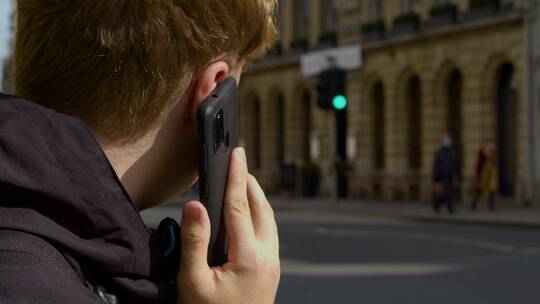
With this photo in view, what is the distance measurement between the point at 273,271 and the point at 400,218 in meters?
24.2

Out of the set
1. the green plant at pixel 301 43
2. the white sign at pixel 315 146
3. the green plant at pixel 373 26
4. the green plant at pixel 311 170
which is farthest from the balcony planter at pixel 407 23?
the green plant at pixel 301 43

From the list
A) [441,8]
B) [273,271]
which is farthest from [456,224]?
[273,271]

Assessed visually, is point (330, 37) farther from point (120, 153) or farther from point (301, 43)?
point (120, 153)

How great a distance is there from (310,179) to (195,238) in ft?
124

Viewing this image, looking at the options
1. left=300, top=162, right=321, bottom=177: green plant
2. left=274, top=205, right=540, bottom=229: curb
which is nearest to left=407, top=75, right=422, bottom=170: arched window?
left=300, top=162, right=321, bottom=177: green plant

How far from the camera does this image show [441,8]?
32.9 metres

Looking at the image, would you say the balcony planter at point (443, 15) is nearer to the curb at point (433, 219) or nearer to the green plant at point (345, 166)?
the green plant at point (345, 166)

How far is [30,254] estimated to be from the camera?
3.73ft

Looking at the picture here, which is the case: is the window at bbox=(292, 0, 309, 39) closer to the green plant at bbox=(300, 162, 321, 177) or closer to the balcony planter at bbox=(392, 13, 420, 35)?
the green plant at bbox=(300, 162, 321, 177)

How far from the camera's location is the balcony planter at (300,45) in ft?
139

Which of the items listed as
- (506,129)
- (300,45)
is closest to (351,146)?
(300,45)

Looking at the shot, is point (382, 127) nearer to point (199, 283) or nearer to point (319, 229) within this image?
point (319, 229)

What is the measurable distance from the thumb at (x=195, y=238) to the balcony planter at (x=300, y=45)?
1620 inches

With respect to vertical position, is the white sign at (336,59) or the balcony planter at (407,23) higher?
the balcony planter at (407,23)
